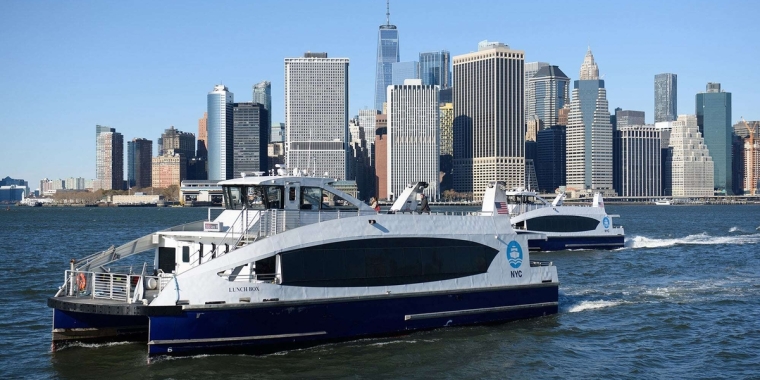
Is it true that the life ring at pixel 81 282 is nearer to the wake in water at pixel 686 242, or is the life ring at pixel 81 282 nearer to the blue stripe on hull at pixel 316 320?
the blue stripe on hull at pixel 316 320

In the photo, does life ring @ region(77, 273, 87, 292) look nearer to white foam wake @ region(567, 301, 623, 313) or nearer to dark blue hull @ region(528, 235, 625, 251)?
white foam wake @ region(567, 301, 623, 313)

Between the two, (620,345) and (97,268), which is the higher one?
(97,268)

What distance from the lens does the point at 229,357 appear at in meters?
17.6

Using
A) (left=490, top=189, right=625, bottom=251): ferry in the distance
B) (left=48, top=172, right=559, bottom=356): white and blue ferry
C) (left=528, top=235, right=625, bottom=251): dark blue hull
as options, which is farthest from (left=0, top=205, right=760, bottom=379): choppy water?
(left=490, top=189, right=625, bottom=251): ferry in the distance

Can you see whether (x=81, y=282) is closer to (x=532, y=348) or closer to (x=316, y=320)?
(x=316, y=320)

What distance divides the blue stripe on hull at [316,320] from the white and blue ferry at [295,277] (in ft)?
0.08

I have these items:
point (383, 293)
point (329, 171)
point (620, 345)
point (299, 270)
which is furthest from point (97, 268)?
point (329, 171)

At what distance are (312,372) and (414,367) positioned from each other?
7.21ft

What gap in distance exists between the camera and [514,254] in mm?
22188

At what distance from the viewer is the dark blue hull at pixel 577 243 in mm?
46312

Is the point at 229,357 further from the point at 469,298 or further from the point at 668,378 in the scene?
the point at 668,378

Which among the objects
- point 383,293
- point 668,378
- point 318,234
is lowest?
point 668,378

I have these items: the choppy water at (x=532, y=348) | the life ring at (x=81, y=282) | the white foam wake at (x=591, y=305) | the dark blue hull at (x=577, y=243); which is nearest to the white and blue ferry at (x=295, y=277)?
the life ring at (x=81, y=282)

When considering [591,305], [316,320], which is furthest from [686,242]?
[316,320]
